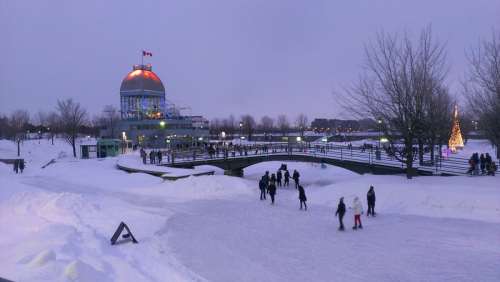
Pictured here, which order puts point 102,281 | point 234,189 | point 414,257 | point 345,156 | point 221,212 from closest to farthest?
point 102,281
point 414,257
point 221,212
point 234,189
point 345,156

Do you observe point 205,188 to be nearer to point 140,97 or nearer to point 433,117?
point 433,117

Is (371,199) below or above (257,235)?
above

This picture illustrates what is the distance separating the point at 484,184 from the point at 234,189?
1362 centimetres

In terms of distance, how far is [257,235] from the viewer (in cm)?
1302

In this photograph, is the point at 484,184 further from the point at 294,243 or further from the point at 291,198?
the point at 294,243

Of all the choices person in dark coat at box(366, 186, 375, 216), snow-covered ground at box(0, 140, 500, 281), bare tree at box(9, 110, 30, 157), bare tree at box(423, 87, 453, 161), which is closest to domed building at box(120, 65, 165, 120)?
bare tree at box(9, 110, 30, 157)

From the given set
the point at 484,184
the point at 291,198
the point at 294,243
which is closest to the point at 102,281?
the point at 294,243

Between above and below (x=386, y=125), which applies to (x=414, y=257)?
below

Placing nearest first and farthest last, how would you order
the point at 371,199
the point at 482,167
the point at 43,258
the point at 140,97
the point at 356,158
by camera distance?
the point at 43,258 < the point at 371,199 < the point at 482,167 < the point at 356,158 < the point at 140,97

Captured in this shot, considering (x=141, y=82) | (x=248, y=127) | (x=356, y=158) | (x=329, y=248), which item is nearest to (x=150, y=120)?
(x=141, y=82)

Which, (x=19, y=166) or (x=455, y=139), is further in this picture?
(x=455, y=139)

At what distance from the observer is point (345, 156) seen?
31.3m

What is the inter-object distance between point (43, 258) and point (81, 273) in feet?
4.32

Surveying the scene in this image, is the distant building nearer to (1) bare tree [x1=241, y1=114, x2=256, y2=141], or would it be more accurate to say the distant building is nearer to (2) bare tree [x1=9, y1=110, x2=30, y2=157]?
(2) bare tree [x1=9, y1=110, x2=30, y2=157]
